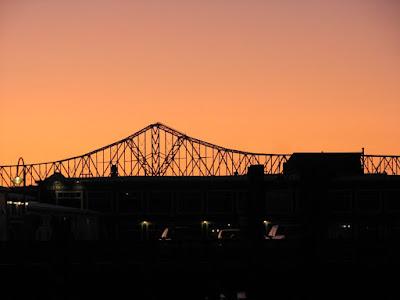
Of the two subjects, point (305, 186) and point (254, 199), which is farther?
point (254, 199)

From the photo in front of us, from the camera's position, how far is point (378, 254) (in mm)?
41562

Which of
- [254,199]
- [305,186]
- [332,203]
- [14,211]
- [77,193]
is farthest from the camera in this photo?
[77,193]

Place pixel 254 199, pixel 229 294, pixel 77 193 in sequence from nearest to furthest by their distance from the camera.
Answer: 1. pixel 254 199
2. pixel 229 294
3. pixel 77 193

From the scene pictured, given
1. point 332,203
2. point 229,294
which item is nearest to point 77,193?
point 332,203

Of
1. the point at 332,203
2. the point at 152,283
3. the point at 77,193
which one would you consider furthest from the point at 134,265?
the point at 77,193

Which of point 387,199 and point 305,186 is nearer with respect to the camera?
point 305,186

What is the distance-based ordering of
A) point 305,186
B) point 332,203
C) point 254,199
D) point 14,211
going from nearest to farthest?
point 305,186 < point 254,199 < point 14,211 < point 332,203

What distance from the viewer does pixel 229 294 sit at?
4122 centimetres

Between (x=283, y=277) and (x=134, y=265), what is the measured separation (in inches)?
261

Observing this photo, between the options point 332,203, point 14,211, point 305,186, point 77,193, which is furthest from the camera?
point 77,193

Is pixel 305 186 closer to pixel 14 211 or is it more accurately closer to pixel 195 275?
pixel 195 275

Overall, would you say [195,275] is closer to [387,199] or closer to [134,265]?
[134,265]

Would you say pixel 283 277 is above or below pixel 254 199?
below

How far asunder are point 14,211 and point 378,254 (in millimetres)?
59831
